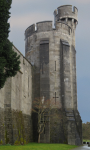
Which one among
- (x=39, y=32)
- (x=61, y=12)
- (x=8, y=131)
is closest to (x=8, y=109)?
(x=8, y=131)

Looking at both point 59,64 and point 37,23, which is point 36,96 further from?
point 37,23

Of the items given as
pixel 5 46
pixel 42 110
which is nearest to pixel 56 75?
pixel 42 110

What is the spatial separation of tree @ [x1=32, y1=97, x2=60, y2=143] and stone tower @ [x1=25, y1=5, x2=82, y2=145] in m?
0.67

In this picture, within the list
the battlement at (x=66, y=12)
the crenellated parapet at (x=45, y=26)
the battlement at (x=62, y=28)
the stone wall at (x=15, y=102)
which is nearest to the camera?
the stone wall at (x=15, y=102)

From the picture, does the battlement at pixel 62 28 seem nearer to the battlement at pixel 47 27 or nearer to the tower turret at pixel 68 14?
the battlement at pixel 47 27

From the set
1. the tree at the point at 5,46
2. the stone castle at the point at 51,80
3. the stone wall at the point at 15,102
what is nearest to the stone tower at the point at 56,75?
the stone castle at the point at 51,80

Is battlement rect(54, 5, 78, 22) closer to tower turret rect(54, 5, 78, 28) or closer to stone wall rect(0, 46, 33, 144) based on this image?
tower turret rect(54, 5, 78, 28)

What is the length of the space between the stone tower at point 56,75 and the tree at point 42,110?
2.19 feet

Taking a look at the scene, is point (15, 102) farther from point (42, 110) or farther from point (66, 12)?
point (66, 12)

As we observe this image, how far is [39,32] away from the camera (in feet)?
123

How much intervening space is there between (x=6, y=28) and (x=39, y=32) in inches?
869

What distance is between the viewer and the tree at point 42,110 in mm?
32281

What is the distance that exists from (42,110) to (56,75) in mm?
6009

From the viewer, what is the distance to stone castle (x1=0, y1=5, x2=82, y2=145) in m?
32.4
